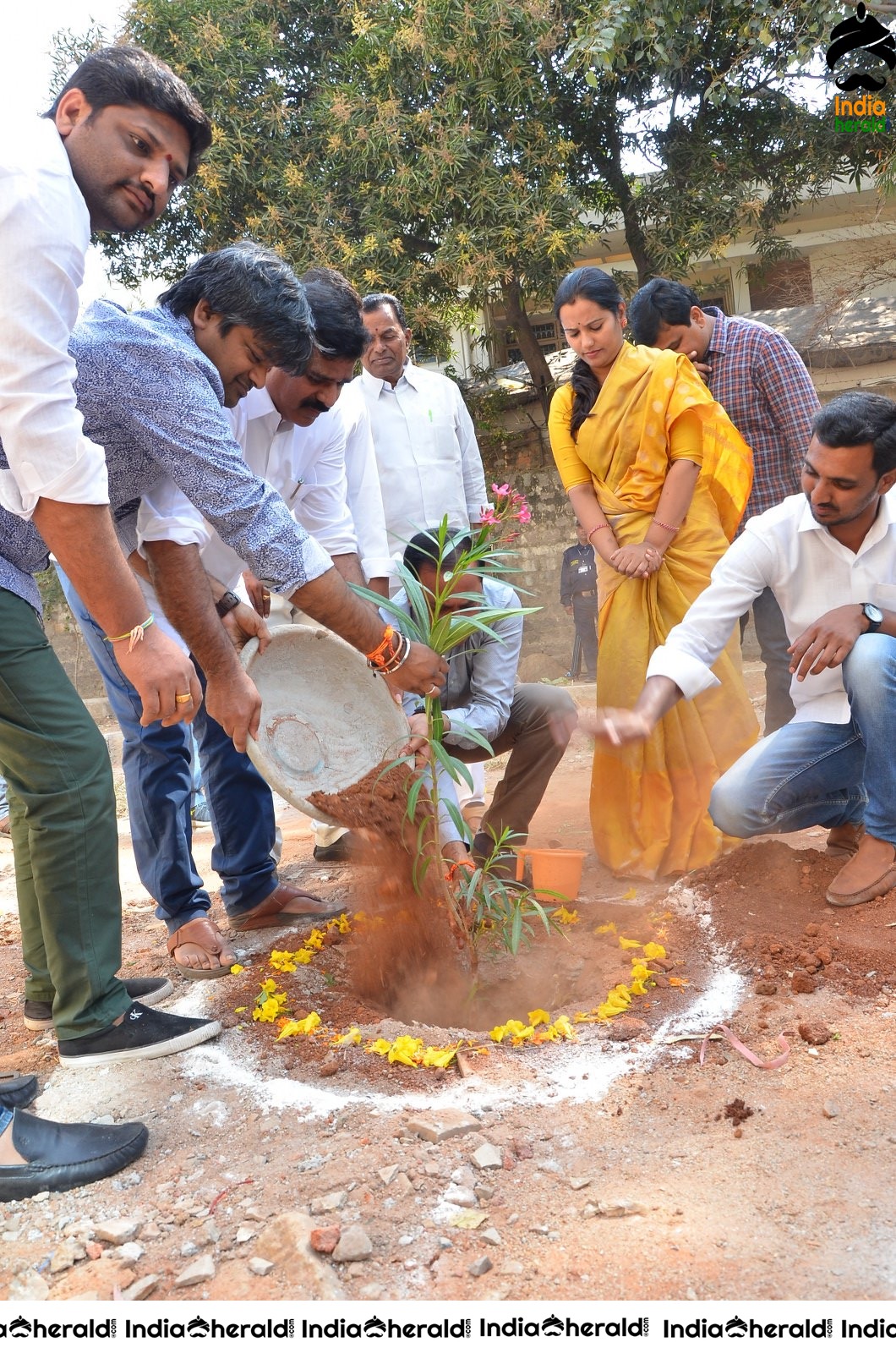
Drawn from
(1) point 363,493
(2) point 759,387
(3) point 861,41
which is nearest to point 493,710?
(1) point 363,493

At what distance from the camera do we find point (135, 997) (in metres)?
2.91

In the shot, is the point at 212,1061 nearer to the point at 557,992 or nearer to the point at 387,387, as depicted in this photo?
the point at 557,992

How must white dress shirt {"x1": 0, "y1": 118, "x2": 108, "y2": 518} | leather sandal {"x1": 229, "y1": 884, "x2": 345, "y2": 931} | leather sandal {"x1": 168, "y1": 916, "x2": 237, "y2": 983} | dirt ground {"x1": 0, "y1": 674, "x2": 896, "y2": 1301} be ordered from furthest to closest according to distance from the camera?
leather sandal {"x1": 229, "y1": 884, "x2": 345, "y2": 931} < leather sandal {"x1": 168, "y1": 916, "x2": 237, "y2": 983} < white dress shirt {"x1": 0, "y1": 118, "x2": 108, "y2": 518} < dirt ground {"x1": 0, "y1": 674, "x2": 896, "y2": 1301}

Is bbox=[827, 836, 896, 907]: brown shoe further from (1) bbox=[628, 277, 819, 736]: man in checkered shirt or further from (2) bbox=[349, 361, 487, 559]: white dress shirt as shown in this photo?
(2) bbox=[349, 361, 487, 559]: white dress shirt

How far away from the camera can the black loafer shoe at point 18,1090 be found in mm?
2314

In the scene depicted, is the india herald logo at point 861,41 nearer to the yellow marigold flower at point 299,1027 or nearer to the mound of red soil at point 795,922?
the mound of red soil at point 795,922

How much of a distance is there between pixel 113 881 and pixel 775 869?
189 centimetres

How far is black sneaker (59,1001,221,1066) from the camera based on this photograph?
2324mm

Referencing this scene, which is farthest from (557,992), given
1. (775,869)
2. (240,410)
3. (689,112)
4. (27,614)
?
(689,112)

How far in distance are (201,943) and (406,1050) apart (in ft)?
3.00

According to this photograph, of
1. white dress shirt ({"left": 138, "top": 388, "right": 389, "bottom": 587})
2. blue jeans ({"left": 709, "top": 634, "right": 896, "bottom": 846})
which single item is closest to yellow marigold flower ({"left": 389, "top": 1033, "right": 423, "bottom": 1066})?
blue jeans ({"left": 709, "top": 634, "right": 896, "bottom": 846})

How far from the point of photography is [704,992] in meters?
2.62

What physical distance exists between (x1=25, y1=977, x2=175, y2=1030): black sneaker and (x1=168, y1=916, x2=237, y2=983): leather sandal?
0.24 ft

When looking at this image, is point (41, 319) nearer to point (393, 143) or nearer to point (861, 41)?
point (861, 41)
